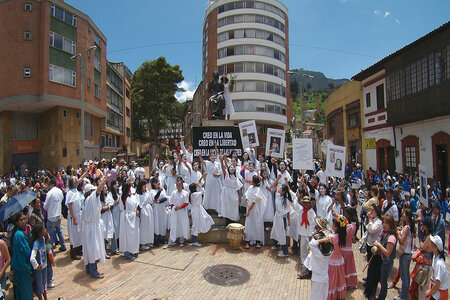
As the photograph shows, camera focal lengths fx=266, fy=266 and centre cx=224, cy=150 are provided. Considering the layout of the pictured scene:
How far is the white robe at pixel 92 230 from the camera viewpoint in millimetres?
5867

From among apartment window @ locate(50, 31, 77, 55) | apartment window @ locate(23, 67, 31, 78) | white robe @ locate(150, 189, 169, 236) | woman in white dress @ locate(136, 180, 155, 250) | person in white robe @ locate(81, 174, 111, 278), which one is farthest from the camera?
apartment window @ locate(50, 31, 77, 55)

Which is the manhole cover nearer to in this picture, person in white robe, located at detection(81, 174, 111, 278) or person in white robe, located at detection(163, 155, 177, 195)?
person in white robe, located at detection(81, 174, 111, 278)

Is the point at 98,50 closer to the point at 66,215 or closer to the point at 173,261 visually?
the point at 66,215

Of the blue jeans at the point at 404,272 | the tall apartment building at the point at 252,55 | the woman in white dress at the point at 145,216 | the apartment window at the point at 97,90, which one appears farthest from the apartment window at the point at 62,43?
the blue jeans at the point at 404,272

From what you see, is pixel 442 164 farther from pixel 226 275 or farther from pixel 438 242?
pixel 226 275

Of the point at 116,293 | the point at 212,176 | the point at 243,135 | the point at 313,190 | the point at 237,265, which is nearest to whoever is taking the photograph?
the point at 116,293

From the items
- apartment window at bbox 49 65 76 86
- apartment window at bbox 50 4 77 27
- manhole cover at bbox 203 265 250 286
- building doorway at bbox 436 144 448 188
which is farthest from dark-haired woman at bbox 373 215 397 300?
apartment window at bbox 50 4 77 27

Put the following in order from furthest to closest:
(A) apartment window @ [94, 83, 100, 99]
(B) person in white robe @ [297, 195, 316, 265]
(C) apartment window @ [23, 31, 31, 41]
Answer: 1. (A) apartment window @ [94, 83, 100, 99]
2. (C) apartment window @ [23, 31, 31, 41]
3. (B) person in white robe @ [297, 195, 316, 265]

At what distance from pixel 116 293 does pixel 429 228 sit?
19.1 feet

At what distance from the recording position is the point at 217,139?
10.3 m

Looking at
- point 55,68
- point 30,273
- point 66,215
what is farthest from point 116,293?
point 55,68

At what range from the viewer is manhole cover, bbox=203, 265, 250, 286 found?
5.73 m

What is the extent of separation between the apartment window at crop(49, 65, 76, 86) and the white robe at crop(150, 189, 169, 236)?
1972cm

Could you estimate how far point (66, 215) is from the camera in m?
8.24
